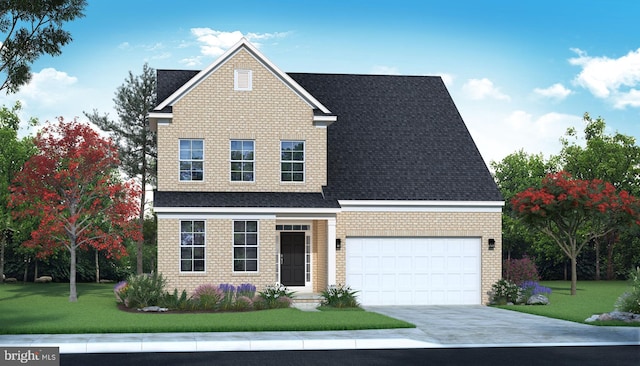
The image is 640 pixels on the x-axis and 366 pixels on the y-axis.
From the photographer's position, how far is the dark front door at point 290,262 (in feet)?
105

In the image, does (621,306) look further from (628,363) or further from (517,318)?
(628,363)

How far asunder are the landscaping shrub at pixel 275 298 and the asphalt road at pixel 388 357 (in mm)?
9484

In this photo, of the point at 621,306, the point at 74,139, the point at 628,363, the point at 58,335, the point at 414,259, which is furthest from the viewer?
the point at 74,139

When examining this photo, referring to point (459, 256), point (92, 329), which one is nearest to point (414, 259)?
point (459, 256)

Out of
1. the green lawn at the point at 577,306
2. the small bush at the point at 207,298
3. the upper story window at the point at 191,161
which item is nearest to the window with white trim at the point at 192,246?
the small bush at the point at 207,298

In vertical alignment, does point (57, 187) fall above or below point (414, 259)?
above

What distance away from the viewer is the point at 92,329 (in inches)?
801

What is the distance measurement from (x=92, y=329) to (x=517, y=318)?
40.6 ft

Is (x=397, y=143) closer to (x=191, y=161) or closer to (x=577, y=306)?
(x=191, y=161)

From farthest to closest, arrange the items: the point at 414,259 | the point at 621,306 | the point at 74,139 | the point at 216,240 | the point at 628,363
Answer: the point at 74,139
the point at 414,259
the point at 216,240
the point at 621,306
the point at 628,363

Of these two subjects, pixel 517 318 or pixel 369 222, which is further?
pixel 369 222

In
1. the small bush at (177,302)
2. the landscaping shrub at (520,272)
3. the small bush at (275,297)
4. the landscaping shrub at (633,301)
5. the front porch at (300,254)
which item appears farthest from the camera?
the landscaping shrub at (520,272)

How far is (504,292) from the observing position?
30906mm

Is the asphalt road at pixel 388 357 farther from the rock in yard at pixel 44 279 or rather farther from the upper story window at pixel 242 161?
the rock in yard at pixel 44 279
